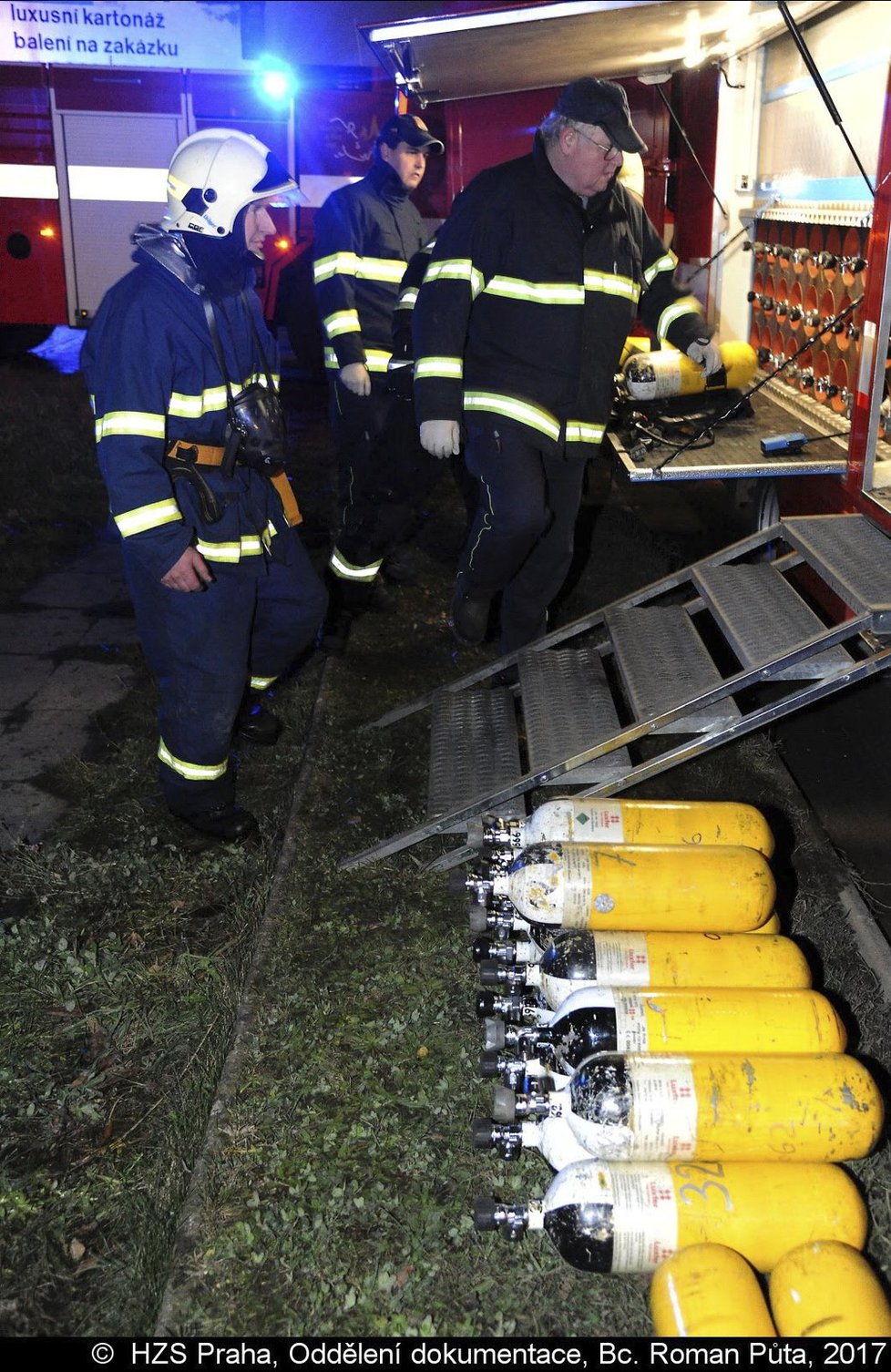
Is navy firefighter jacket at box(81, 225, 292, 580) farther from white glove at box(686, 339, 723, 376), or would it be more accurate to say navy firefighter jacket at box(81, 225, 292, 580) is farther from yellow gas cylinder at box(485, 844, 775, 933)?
white glove at box(686, 339, 723, 376)

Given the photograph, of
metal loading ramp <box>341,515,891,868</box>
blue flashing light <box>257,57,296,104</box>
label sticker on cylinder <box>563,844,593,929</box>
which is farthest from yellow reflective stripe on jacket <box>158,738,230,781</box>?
blue flashing light <box>257,57,296,104</box>

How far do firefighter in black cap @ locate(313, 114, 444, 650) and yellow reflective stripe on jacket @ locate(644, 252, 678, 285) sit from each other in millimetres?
1228

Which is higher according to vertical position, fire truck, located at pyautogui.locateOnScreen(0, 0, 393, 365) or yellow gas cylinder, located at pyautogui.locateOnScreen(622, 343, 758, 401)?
fire truck, located at pyautogui.locateOnScreen(0, 0, 393, 365)

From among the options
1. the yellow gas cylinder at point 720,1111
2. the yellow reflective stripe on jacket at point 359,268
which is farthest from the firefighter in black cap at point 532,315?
the yellow gas cylinder at point 720,1111

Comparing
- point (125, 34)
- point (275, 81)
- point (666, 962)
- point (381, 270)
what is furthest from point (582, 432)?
point (125, 34)

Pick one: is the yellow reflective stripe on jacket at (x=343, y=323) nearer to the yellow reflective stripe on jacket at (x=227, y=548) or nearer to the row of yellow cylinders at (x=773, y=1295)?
the yellow reflective stripe on jacket at (x=227, y=548)

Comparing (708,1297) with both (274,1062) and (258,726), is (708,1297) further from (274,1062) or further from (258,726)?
(258,726)

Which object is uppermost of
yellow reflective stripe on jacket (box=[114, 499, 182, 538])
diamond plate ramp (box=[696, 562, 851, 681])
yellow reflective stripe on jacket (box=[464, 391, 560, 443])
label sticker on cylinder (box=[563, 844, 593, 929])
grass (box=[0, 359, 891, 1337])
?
yellow reflective stripe on jacket (box=[464, 391, 560, 443])

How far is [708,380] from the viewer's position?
5492 millimetres

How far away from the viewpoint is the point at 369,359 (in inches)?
204

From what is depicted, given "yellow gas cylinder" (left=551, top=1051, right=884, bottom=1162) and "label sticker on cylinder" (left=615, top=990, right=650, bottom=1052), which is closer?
"yellow gas cylinder" (left=551, top=1051, right=884, bottom=1162)

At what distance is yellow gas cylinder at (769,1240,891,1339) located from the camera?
1.78 metres

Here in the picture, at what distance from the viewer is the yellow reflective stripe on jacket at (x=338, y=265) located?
196 inches
